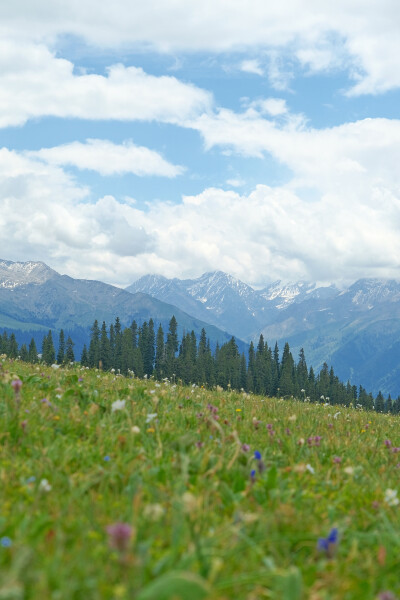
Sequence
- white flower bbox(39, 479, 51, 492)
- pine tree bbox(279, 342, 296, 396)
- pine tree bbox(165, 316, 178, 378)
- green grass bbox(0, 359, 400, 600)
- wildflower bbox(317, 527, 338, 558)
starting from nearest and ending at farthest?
green grass bbox(0, 359, 400, 600), wildflower bbox(317, 527, 338, 558), white flower bbox(39, 479, 51, 492), pine tree bbox(165, 316, 178, 378), pine tree bbox(279, 342, 296, 396)

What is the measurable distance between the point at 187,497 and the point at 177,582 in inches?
21.6

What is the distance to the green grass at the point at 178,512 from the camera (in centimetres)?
262

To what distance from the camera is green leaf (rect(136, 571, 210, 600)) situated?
2189mm

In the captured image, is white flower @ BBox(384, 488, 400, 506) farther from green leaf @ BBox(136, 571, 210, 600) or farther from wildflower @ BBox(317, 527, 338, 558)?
green leaf @ BBox(136, 571, 210, 600)

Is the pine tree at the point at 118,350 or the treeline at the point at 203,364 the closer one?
the treeline at the point at 203,364

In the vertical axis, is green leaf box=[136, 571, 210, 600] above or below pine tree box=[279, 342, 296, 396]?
above

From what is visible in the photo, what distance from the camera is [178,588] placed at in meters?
2.23

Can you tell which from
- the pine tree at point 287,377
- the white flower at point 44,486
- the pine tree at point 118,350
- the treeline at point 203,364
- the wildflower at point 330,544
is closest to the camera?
the wildflower at point 330,544

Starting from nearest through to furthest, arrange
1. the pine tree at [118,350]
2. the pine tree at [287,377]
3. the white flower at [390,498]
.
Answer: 1. the white flower at [390,498]
2. the pine tree at [287,377]
3. the pine tree at [118,350]

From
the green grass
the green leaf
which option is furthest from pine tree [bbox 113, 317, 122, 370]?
the green leaf

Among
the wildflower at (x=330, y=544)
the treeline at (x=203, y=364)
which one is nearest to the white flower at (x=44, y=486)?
the wildflower at (x=330, y=544)

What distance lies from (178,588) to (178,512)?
1.36 metres

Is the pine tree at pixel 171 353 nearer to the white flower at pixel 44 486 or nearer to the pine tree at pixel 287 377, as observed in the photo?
the pine tree at pixel 287 377

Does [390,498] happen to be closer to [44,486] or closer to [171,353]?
[44,486]
